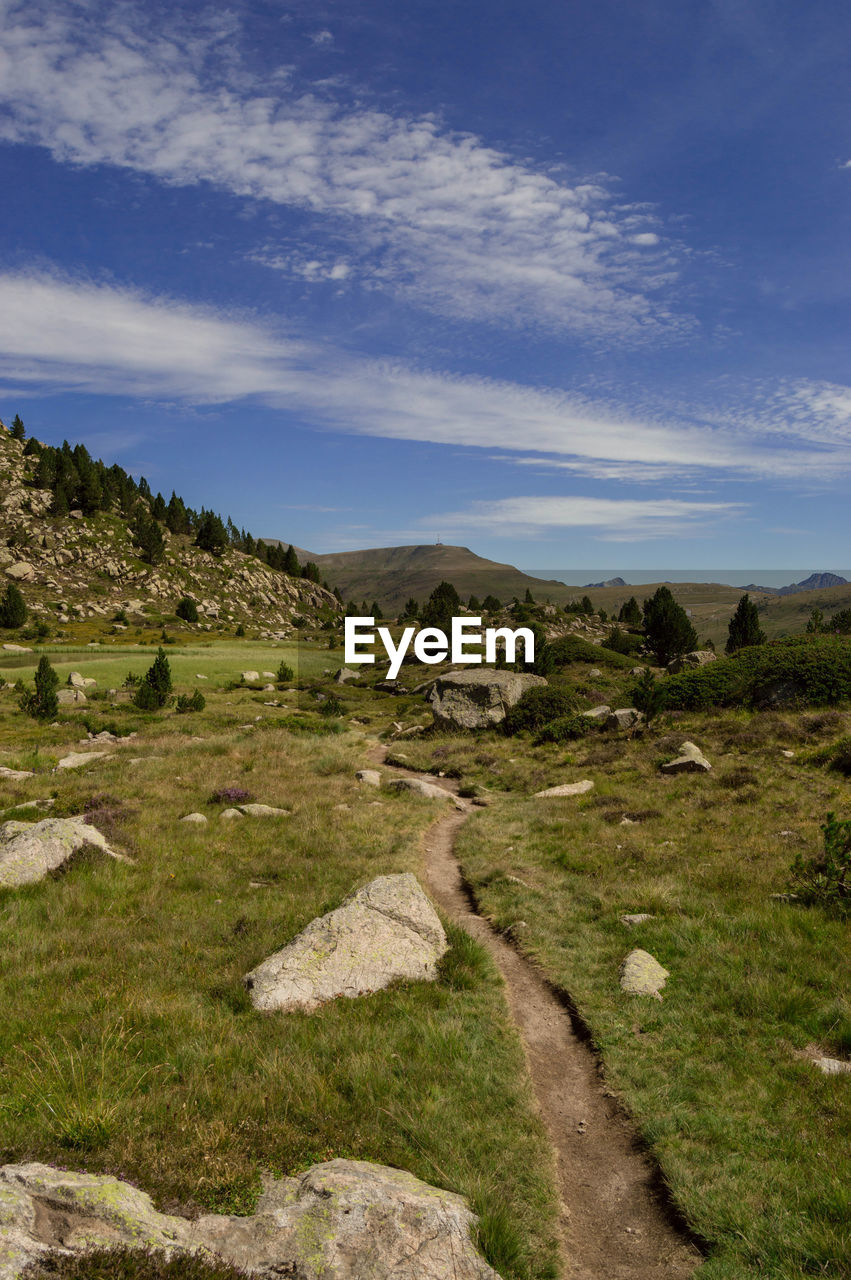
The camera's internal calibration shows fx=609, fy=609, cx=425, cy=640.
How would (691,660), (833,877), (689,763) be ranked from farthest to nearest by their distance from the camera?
(691,660) < (689,763) < (833,877)

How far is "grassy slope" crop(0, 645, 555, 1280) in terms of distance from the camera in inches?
218

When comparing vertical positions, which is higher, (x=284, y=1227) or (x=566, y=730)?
(x=284, y=1227)

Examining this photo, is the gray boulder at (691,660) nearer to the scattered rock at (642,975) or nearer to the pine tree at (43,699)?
the scattered rock at (642,975)

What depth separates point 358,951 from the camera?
998 cm

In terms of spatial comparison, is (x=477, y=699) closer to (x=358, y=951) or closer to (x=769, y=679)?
(x=769, y=679)

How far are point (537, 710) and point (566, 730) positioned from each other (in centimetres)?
354

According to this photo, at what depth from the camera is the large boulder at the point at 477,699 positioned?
3734 cm

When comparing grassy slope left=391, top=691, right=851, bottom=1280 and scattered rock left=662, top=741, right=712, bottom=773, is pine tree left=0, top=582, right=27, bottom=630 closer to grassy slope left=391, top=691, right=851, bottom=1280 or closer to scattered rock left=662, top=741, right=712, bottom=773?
grassy slope left=391, top=691, right=851, bottom=1280

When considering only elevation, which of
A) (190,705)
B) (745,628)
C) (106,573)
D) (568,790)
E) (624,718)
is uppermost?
(106,573)

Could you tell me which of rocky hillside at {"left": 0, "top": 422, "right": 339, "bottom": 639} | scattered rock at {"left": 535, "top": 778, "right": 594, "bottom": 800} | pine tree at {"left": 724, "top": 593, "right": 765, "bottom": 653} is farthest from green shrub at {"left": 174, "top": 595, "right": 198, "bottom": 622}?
scattered rock at {"left": 535, "top": 778, "right": 594, "bottom": 800}

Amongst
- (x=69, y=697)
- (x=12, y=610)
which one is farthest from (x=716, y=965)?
(x=12, y=610)

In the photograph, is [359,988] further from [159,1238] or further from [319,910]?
[159,1238]

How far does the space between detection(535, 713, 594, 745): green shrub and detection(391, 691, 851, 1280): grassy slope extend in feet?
27.0

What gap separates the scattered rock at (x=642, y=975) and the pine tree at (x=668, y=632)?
58218mm
